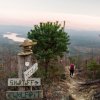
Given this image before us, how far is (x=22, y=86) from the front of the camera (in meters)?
9.49

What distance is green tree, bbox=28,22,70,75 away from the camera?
68.9ft

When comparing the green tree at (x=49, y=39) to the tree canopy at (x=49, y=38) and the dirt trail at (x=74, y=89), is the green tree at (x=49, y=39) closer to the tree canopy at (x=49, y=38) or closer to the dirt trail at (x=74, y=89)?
the tree canopy at (x=49, y=38)

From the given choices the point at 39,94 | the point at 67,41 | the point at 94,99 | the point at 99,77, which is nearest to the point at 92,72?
the point at 99,77

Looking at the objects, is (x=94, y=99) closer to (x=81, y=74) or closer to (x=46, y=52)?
(x=46, y=52)

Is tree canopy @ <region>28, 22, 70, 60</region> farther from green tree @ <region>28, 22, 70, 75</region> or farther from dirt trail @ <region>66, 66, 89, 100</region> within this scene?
dirt trail @ <region>66, 66, 89, 100</region>

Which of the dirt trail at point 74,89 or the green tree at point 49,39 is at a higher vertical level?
the green tree at point 49,39

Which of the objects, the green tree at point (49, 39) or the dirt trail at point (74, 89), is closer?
the dirt trail at point (74, 89)

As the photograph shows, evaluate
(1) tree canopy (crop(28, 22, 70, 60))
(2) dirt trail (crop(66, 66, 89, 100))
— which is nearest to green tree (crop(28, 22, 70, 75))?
(1) tree canopy (crop(28, 22, 70, 60))

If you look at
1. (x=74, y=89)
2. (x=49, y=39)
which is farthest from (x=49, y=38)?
(x=74, y=89)

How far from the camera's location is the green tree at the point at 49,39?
20989 mm

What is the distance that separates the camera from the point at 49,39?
2111 cm

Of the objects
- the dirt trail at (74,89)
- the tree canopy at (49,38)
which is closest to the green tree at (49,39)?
the tree canopy at (49,38)

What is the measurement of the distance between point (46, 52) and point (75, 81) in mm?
2727

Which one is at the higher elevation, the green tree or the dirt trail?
the green tree
